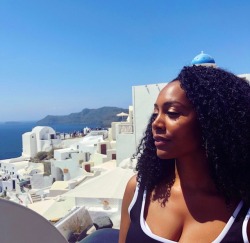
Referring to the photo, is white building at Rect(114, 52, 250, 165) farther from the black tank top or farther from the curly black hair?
the curly black hair

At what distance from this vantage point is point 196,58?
11133 millimetres

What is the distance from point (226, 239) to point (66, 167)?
975 inches

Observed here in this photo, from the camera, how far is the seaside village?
997 millimetres

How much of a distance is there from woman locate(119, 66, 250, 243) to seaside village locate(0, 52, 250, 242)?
0.48 m

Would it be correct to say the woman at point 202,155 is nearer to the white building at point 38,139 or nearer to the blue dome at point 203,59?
the blue dome at point 203,59

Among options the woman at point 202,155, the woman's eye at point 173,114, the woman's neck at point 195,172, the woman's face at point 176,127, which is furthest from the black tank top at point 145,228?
the woman's eye at point 173,114

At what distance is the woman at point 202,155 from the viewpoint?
4.12 feet

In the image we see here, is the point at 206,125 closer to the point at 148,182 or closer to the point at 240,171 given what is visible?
the point at 240,171

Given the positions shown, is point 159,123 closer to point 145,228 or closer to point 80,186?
point 145,228

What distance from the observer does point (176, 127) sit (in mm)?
1249

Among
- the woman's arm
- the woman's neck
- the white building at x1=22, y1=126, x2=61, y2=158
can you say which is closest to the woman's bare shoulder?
the woman's arm

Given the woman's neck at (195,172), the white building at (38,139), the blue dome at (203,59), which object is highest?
the blue dome at (203,59)

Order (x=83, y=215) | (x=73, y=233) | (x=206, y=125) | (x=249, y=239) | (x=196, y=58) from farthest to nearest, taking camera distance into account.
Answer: (x=196, y=58), (x=83, y=215), (x=73, y=233), (x=206, y=125), (x=249, y=239)

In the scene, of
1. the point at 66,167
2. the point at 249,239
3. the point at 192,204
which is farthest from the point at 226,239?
the point at 66,167
